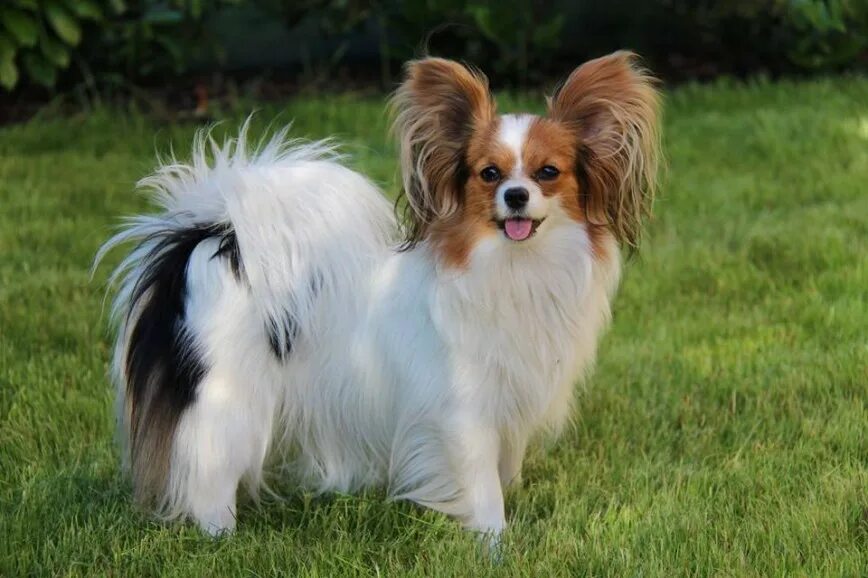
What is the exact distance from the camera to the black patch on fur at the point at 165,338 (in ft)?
9.77

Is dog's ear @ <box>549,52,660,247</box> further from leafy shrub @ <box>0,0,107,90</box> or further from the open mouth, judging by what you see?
leafy shrub @ <box>0,0,107,90</box>

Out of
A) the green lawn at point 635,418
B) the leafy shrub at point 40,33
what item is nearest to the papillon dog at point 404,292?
the green lawn at point 635,418

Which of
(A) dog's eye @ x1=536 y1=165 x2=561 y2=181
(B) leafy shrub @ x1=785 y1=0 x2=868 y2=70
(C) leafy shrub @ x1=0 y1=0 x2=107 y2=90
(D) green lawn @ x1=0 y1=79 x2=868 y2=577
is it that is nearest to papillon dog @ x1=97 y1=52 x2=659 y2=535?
(A) dog's eye @ x1=536 y1=165 x2=561 y2=181

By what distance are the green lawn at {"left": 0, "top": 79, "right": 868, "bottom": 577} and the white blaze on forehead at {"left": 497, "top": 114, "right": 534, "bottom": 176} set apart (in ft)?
3.26

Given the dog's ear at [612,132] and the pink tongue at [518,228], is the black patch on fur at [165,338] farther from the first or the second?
the dog's ear at [612,132]

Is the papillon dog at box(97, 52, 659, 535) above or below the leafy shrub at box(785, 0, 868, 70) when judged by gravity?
above

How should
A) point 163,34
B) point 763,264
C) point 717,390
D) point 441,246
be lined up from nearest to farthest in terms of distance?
point 441,246, point 717,390, point 763,264, point 163,34

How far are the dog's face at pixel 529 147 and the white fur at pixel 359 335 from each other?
0.18 ft

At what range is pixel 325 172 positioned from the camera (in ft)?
10.5

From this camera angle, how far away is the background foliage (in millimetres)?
7379

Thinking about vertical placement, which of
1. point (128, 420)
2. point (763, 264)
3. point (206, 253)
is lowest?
point (763, 264)

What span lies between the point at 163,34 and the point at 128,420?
506 centimetres

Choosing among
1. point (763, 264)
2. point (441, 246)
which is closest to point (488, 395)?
point (441, 246)

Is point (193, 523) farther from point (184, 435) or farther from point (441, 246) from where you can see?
point (441, 246)
